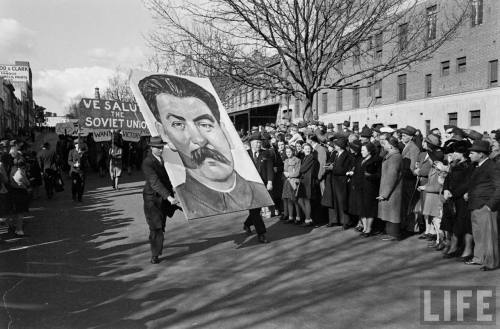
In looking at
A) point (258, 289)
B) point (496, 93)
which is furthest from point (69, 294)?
point (496, 93)

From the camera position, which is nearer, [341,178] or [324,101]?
[341,178]

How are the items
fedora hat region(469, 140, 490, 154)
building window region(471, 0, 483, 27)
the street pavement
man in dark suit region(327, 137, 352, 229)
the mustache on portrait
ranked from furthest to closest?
building window region(471, 0, 483, 27) < man in dark suit region(327, 137, 352, 229) < the mustache on portrait < fedora hat region(469, 140, 490, 154) < the street pavement

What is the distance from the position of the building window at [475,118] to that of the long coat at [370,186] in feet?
74.0

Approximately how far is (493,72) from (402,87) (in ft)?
28.6

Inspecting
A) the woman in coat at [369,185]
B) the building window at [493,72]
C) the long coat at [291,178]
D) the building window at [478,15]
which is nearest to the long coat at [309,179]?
the long coat at [291,178]

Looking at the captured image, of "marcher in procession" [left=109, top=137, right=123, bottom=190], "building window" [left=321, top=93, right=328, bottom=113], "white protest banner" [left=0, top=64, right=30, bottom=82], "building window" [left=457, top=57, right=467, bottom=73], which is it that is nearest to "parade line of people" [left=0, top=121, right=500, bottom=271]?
"marcher in procession" [left=109, top=137, right=123, bottom=190]

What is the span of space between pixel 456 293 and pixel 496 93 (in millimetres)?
24996

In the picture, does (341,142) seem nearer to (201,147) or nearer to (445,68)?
(201,147)

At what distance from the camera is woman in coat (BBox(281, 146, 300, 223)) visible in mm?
9993

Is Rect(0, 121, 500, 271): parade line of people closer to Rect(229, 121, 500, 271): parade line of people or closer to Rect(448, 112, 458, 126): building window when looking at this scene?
Rect(229, 121, 500, 271): parade line of people

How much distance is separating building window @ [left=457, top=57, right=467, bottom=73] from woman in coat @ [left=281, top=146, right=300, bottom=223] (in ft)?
78.1

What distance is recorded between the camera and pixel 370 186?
8.66m

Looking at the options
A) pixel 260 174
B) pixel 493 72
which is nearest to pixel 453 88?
pixel 493 72

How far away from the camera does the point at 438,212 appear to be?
25.6ft
